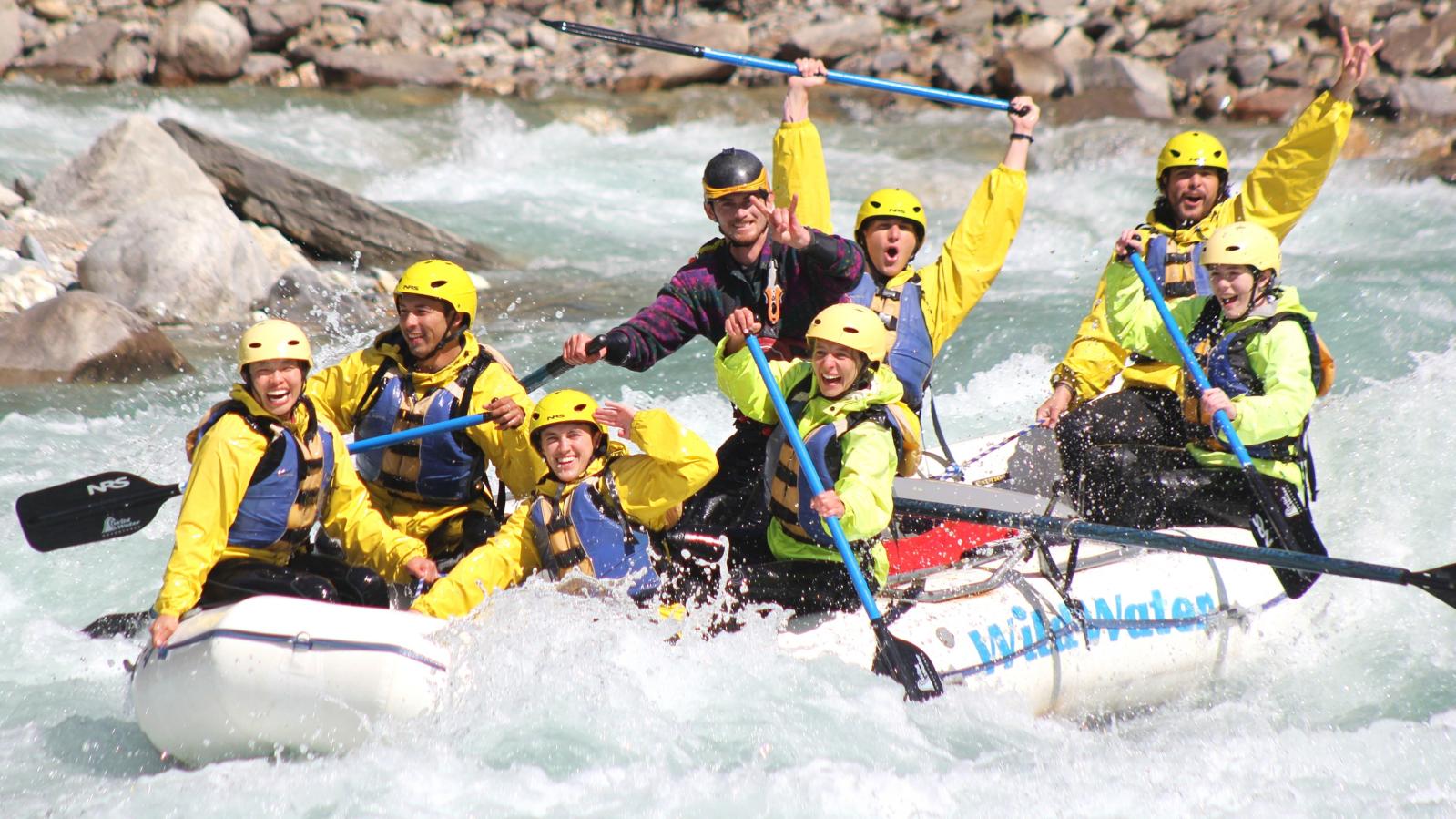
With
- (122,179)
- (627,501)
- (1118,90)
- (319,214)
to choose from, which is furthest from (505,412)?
(1118,90)

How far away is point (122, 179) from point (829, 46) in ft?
33.0

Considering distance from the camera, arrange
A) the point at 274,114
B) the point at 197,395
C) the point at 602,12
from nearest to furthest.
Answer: the point at 197,395, the point at 274,114, the point at 602,12

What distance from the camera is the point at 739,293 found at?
5.22 m

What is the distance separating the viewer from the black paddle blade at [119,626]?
5164mm

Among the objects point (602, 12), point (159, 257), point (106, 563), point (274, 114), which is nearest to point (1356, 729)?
point (106, 563)

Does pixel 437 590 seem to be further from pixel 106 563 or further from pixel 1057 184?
pixel 1057 184

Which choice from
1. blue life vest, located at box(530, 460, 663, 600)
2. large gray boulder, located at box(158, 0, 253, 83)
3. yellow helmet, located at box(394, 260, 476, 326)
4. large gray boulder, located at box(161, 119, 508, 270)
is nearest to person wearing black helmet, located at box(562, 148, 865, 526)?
yellow helmet, located at box(394, 260, 476, 326)

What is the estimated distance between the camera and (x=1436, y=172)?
1352cm

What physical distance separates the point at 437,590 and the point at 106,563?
260 cm

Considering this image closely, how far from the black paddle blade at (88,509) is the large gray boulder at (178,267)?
4934mm

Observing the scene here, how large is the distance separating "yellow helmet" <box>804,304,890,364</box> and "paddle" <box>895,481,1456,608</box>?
0.70 meters

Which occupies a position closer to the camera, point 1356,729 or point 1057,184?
point 1356,729

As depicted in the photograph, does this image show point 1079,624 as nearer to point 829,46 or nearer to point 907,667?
point 907,667

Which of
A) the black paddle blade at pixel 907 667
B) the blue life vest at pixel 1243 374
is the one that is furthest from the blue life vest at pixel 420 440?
the blue life vest at pixel 1243 374
